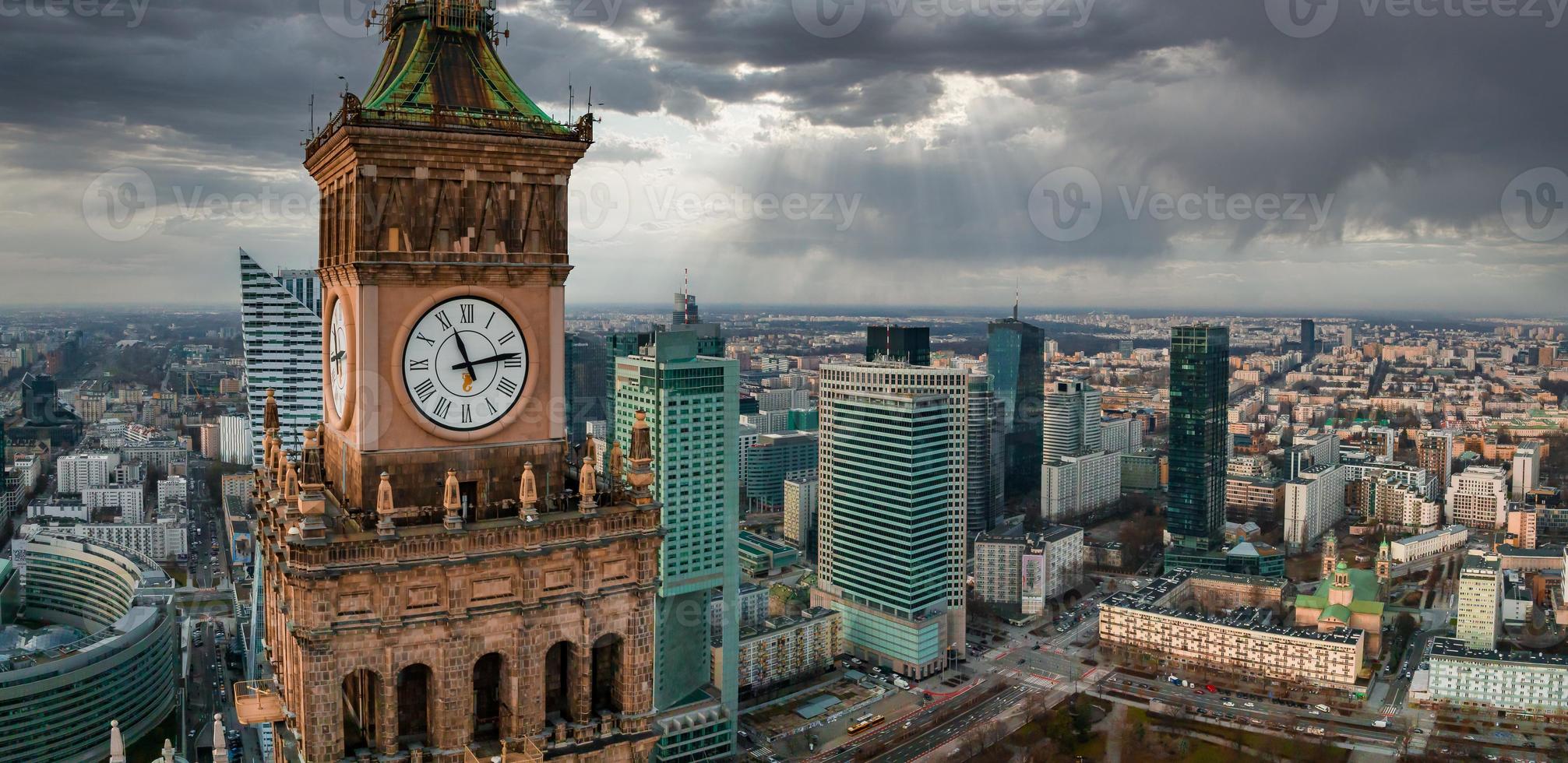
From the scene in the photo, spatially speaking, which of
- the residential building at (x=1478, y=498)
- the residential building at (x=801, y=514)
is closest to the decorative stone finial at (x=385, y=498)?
the residential building at (x=801, y=514)

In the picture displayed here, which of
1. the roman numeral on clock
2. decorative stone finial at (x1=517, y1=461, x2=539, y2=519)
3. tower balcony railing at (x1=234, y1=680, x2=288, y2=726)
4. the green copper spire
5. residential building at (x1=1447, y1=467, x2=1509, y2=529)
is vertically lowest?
residential building at (x1=1447, y1=467, x2=1509, y2=529)

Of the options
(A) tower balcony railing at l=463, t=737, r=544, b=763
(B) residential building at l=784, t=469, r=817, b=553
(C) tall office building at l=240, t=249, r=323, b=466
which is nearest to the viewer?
(A) tower balcony railing at l=463, t=737, r=544, b=763

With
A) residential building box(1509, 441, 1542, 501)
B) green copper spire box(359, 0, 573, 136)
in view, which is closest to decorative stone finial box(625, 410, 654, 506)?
green copper spire box(359, 0, 573, 136)

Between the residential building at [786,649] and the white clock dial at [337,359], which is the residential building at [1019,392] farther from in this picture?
the white clock dial at [337,359]

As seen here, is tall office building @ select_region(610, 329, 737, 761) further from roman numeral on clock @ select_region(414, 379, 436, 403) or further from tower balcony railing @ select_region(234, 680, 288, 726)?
roman numeral on clock @ select_region(414, 379, 436, 403)

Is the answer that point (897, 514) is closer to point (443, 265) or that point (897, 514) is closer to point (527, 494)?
point (527, 494)

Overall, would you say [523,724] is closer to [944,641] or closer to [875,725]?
[875,725]

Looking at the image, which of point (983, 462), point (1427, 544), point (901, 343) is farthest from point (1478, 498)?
point (901, 343)

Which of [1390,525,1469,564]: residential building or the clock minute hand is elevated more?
the clock minute hand
